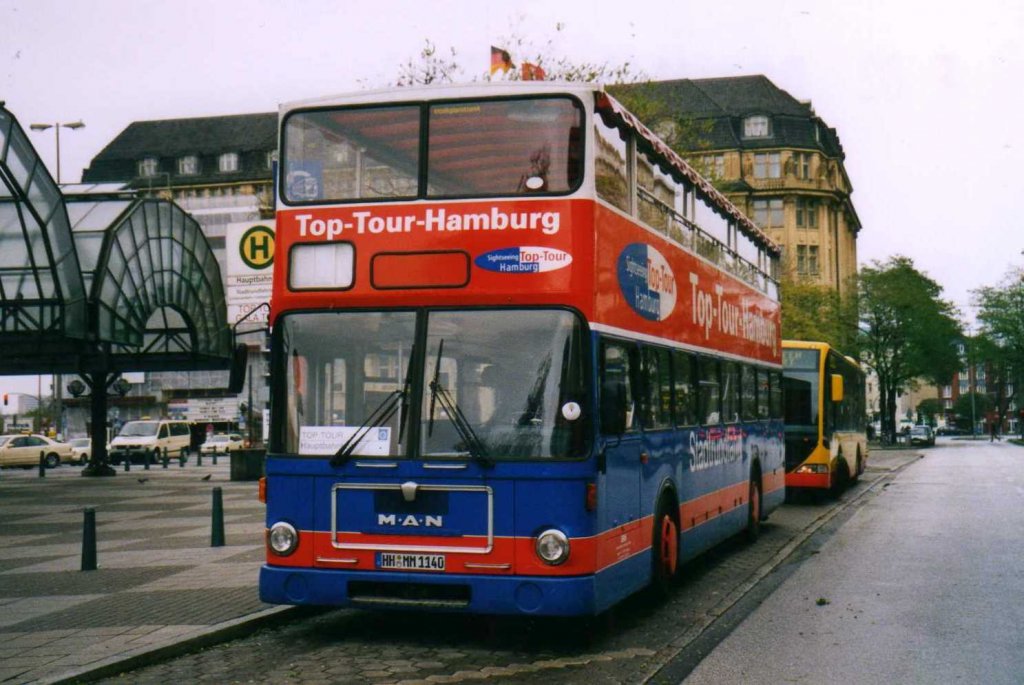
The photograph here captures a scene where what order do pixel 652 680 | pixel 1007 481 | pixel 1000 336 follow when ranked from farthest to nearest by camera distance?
1. pixel 1000 336
2. pixel 1007 481
3. pixel 652 680

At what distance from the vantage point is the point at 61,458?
181 ft

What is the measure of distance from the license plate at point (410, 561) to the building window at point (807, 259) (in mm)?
92457

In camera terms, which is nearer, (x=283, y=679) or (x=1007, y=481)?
(x=283, y=679)

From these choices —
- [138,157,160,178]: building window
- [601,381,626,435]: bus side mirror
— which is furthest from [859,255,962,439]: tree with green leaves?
[601,381,626,435]: bus side mirror

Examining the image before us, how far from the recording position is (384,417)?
849 centimetres

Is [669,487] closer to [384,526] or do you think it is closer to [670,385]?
[670,385]

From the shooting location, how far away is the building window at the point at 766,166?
95500 mm

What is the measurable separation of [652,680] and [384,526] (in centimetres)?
210

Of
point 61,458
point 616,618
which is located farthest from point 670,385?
point 61,458

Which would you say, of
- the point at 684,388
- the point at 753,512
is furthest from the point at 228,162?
the point at 684,388

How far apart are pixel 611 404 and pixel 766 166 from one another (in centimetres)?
9046

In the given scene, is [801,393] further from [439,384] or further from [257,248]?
[439,384]

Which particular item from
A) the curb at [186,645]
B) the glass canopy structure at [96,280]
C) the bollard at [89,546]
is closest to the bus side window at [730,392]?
the curb at [186,645]

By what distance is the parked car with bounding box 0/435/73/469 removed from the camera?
5216cm
